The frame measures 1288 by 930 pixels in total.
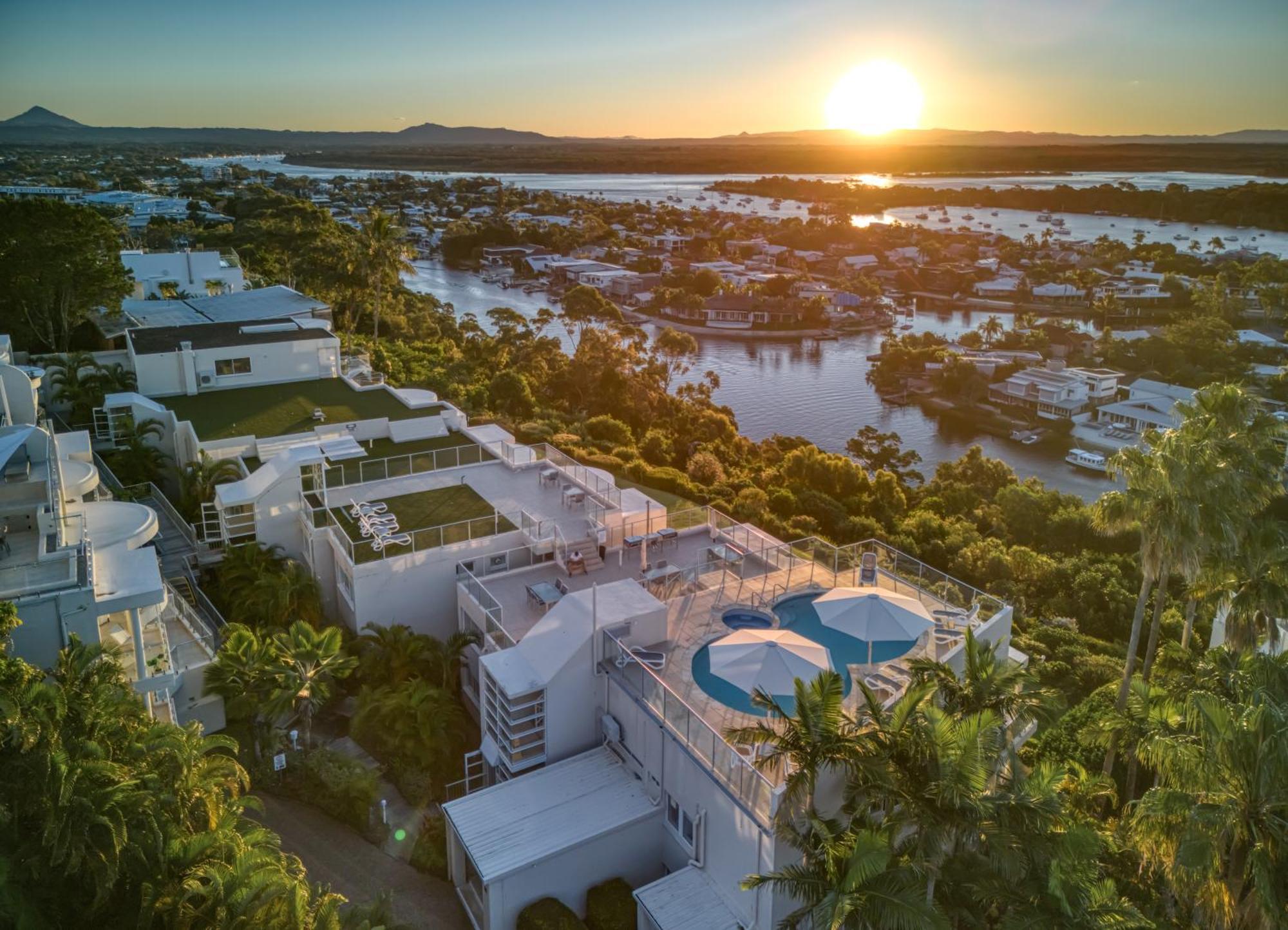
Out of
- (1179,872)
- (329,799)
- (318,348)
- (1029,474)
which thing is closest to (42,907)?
(329,799)

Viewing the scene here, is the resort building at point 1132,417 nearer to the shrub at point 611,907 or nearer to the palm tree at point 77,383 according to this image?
the shrub at point 611,907

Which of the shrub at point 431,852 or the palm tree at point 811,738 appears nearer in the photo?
the palm tree at point 811,738

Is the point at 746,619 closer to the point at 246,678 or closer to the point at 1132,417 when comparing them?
the point at 246,678

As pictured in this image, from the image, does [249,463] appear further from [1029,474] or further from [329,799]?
[1029,474]

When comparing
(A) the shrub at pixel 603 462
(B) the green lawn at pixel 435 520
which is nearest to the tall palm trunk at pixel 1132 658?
(B) the green lawn at pixel 435 520

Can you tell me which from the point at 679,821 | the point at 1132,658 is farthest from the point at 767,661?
the point at 1132,658
